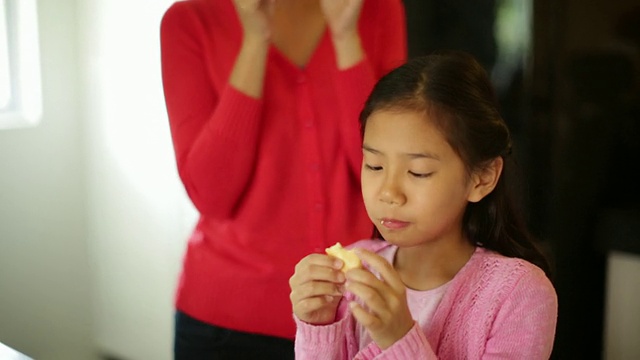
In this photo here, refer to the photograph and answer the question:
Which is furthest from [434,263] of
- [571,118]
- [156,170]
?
[156,170]

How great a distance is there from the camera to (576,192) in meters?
1.36

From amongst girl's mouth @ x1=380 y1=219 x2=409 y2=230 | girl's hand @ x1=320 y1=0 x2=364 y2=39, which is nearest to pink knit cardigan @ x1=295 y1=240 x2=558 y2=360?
girl's mouth @ x1=380 y1=219 x2=409 y2=230

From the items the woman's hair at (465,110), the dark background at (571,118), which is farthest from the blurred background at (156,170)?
the woman's hair at (465,110)

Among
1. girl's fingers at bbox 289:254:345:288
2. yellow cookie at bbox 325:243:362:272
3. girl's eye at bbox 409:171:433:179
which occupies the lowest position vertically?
girl's fingers at bbox 289:254:345:288

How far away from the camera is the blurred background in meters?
1.31

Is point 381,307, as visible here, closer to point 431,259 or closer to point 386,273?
point 386,273

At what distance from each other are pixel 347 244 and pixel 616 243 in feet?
2.04

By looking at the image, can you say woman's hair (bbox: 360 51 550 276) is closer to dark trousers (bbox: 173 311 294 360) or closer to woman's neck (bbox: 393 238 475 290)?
woman's neck (bbox: 393 238 475 290)

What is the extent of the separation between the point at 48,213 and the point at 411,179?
122 centimetres

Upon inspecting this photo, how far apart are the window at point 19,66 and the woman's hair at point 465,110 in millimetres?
1093

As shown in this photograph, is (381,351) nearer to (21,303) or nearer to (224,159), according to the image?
(224,159)

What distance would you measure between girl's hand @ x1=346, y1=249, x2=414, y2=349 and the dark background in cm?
69

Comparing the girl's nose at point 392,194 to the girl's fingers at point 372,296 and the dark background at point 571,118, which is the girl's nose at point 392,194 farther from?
the dark background at point 571,118

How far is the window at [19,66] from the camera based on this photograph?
5.33 feet
